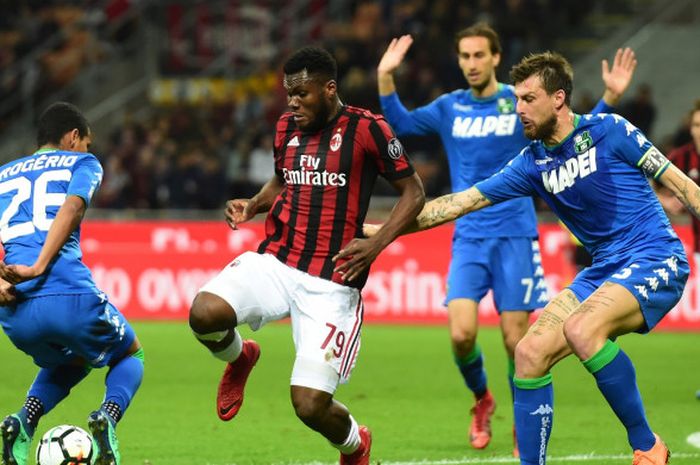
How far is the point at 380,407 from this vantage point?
1027 cm

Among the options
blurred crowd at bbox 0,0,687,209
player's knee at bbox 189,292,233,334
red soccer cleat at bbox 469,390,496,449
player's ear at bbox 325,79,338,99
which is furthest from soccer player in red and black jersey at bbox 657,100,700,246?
blurred crowd at bbox 0,0,687,209

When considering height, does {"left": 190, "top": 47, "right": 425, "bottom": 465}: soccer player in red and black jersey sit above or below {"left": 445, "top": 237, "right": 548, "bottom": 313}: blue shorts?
above

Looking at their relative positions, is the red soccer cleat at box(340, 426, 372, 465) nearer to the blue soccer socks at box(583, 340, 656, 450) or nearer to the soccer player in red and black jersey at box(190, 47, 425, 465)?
the soccer player in red and black jersey at box(190, 47, 425, 465)

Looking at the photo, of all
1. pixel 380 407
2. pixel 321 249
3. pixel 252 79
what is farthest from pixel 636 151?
pixel 252 79

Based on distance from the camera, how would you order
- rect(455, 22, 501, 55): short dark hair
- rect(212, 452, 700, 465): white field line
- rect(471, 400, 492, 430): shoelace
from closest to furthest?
rect(212, 452, 700, 465): white field line → rect(471, 400, 492, 430): shoelace → rect(455, 22, 501, 55): short dark hair

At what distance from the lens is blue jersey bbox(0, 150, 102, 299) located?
22.4ft

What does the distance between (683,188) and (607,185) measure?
0.39 meters

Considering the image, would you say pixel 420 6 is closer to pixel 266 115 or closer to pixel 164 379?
pixel 266 115

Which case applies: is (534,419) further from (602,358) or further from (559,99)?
(559,99)

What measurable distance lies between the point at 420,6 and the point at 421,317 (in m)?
7.07

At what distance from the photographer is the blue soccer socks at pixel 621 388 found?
6.44 metres

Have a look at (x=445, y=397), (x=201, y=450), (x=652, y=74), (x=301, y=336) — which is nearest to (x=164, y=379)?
(x=445, y=397)

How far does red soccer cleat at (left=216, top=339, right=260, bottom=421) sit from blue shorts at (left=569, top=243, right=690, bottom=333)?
6.17 ft

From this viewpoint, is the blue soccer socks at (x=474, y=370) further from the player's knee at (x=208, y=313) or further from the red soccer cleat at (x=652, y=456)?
the player's knee at (x=208, y=313)
